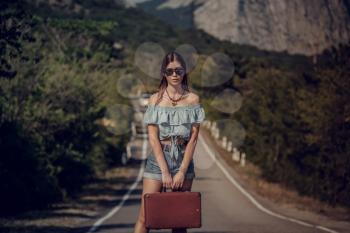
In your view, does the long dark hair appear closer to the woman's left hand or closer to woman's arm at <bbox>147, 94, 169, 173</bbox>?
woman's arm at <bbox>147, 94, 169, 173</bbox>

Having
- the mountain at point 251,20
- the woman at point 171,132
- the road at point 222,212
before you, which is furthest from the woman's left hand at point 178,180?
the mountain at point 251,20

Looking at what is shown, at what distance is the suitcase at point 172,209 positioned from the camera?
663cm

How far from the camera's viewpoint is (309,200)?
32.9 meters

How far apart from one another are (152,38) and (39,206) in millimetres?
117832

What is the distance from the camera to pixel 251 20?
16600 centimetres

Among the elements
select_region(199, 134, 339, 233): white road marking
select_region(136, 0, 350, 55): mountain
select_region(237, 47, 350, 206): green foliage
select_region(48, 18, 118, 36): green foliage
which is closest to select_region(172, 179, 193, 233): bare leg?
select_region(199, 134, 339, 233): white road marking

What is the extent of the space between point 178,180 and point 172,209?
0.96ft

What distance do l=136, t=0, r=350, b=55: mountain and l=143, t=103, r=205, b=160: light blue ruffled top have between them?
343ft

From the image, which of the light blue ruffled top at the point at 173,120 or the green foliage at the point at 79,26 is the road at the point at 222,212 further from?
the green foliage at the point at 79,26

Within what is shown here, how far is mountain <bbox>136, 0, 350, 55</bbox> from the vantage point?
12889cm

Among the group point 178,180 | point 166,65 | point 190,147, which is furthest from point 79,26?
point 178,180

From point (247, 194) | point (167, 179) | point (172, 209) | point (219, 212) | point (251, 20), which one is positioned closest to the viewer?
point (172, 209)

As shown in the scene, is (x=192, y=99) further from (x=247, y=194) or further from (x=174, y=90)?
(x=247, y=194)

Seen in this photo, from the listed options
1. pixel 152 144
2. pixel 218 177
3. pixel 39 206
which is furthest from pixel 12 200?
pixel 218 177
